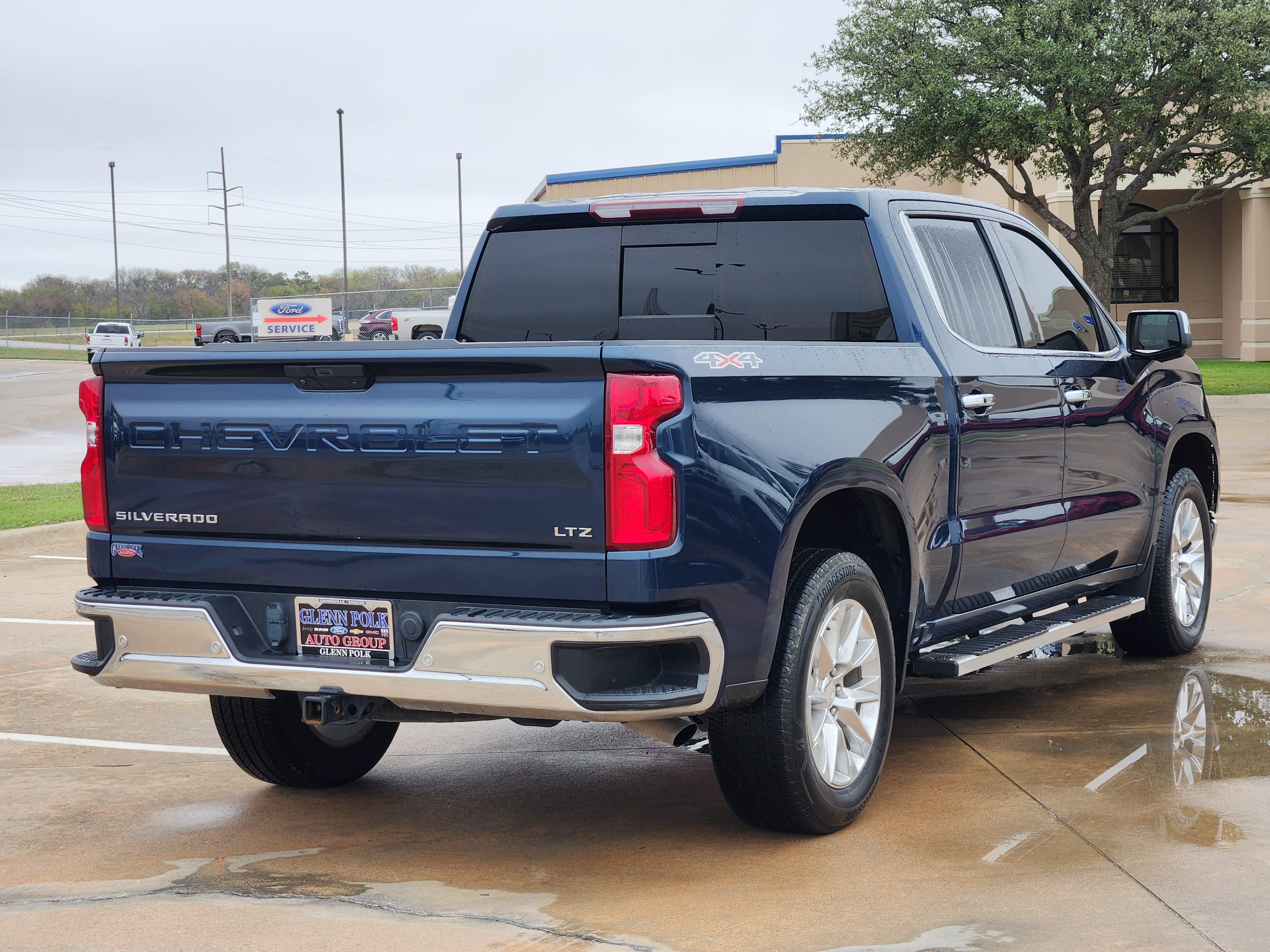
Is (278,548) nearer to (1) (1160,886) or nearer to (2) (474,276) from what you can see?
(2) (474,276)

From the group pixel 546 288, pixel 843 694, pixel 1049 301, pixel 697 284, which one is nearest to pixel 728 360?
pixel 843 694

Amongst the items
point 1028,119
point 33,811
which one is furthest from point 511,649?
point 1028,119

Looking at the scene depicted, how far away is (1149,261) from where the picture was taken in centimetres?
4153

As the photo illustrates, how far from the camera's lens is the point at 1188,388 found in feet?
23.9

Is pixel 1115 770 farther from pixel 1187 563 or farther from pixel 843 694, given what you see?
pixel 1187 563

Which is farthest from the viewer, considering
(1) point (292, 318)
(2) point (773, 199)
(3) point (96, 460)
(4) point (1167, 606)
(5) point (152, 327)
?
(5) point (152, 327)

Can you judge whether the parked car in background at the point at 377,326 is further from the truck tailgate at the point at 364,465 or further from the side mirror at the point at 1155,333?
the truck tailgate at the point at 364,465

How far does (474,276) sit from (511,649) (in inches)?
97.0

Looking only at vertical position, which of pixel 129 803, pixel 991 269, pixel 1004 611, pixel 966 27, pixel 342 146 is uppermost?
pixel 342 146

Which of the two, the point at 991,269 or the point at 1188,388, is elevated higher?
the point at 991,269

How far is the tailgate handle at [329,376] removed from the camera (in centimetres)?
418

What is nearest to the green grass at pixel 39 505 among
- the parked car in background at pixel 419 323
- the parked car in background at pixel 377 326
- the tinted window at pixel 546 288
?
the tinted window at pixel 546 288

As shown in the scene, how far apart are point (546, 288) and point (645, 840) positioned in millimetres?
2262

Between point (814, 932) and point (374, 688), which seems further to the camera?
point (374, 688)
